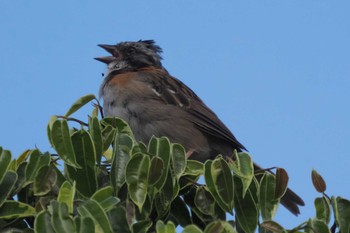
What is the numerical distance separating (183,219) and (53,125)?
0.74m

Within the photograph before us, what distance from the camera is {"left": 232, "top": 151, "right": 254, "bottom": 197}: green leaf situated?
10.6 feet

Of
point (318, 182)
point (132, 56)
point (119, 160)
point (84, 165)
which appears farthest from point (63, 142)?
point (132, 56)

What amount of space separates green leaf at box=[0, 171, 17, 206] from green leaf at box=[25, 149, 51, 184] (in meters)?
0.08

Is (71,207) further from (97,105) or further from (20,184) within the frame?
(97,105)

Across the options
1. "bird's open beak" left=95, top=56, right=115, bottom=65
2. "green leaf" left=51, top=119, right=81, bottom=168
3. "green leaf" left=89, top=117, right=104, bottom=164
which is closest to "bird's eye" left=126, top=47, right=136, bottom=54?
"bird's open beak" left=95, top=56, right=115, bottom=65

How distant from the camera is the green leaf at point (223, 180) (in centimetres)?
313

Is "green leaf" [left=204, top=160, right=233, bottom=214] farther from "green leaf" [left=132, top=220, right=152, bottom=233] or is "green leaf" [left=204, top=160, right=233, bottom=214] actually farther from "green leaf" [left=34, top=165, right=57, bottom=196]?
"green leaf" [left=34, top=165, right=57, bottom=196]

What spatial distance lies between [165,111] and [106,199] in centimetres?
347

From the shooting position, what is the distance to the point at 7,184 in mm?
3006

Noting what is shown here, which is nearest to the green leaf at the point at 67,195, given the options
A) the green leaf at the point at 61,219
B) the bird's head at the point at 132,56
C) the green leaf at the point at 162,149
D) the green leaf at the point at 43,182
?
the green leaf at the point at 61,219

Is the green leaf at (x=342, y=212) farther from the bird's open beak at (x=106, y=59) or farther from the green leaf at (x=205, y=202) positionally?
the bird's open beak at (x=106, y=59)

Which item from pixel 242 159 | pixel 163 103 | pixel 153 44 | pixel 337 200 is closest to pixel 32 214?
pixel 242 159

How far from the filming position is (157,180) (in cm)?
305

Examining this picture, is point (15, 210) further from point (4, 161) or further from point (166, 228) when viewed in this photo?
point (166, 228)
